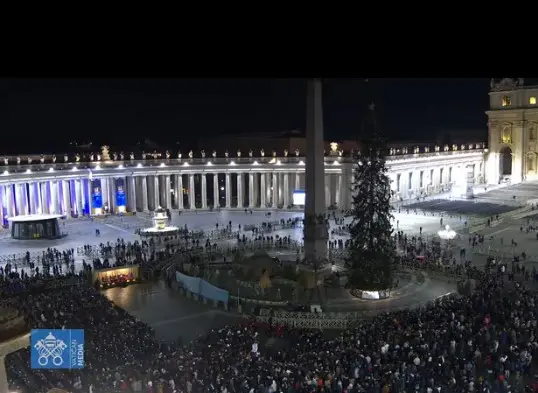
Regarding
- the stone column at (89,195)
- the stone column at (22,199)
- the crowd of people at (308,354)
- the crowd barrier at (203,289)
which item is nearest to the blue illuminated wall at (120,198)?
the stone column at (89,195)

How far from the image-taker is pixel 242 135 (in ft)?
342

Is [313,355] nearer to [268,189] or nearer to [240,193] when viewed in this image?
[240,193]

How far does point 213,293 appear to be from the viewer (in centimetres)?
3147

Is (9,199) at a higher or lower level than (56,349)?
lower

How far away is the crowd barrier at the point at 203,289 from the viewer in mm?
30728

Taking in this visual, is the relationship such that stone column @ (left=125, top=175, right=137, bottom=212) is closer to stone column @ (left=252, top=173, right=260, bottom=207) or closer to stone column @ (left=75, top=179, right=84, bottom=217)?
stone column @ (left=75, top=179, right=84, bottom=217)

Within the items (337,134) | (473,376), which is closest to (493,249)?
(473,376)

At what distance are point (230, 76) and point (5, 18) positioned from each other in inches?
75.3

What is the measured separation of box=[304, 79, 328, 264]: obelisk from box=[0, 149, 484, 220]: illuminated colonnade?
115ft

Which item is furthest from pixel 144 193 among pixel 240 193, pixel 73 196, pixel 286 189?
pixel 286 189

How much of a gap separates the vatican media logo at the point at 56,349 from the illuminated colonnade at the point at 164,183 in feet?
157

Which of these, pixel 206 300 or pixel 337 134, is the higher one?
pixel 337 134

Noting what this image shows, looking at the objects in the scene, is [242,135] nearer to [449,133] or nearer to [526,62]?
[449,133]

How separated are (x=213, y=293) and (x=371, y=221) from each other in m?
9.60
